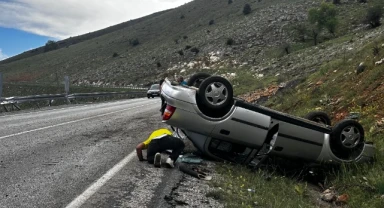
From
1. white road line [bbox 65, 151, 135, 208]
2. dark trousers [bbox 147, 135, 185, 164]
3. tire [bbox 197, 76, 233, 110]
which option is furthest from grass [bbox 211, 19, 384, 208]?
white road line [bbox 65, 151, 135, 208]

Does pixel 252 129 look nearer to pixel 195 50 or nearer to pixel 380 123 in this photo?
pixel 380 123

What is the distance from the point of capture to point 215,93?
6.40 m

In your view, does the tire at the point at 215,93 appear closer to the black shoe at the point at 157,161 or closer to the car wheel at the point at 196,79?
the black shoe at the point at 157,161

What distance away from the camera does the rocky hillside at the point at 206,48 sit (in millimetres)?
46031

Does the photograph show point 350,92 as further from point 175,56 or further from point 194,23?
point 194,23

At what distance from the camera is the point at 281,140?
6305 millimetres

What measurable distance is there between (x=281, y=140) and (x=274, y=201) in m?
1.43

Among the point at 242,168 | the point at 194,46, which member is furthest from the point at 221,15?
the point at 242,168

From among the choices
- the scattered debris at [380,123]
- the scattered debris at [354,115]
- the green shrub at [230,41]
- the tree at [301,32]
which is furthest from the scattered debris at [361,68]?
the green shrub at [230,41]

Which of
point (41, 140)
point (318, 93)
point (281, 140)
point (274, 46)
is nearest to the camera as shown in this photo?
point (281, 140)

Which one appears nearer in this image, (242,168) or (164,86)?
(242,168)

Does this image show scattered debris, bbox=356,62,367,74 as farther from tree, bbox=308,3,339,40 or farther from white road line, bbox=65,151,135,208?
tree, bbox=308,3,339,40

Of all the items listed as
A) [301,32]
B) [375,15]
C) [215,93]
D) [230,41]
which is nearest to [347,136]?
[215,93]

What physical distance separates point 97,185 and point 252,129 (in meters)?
2.58
